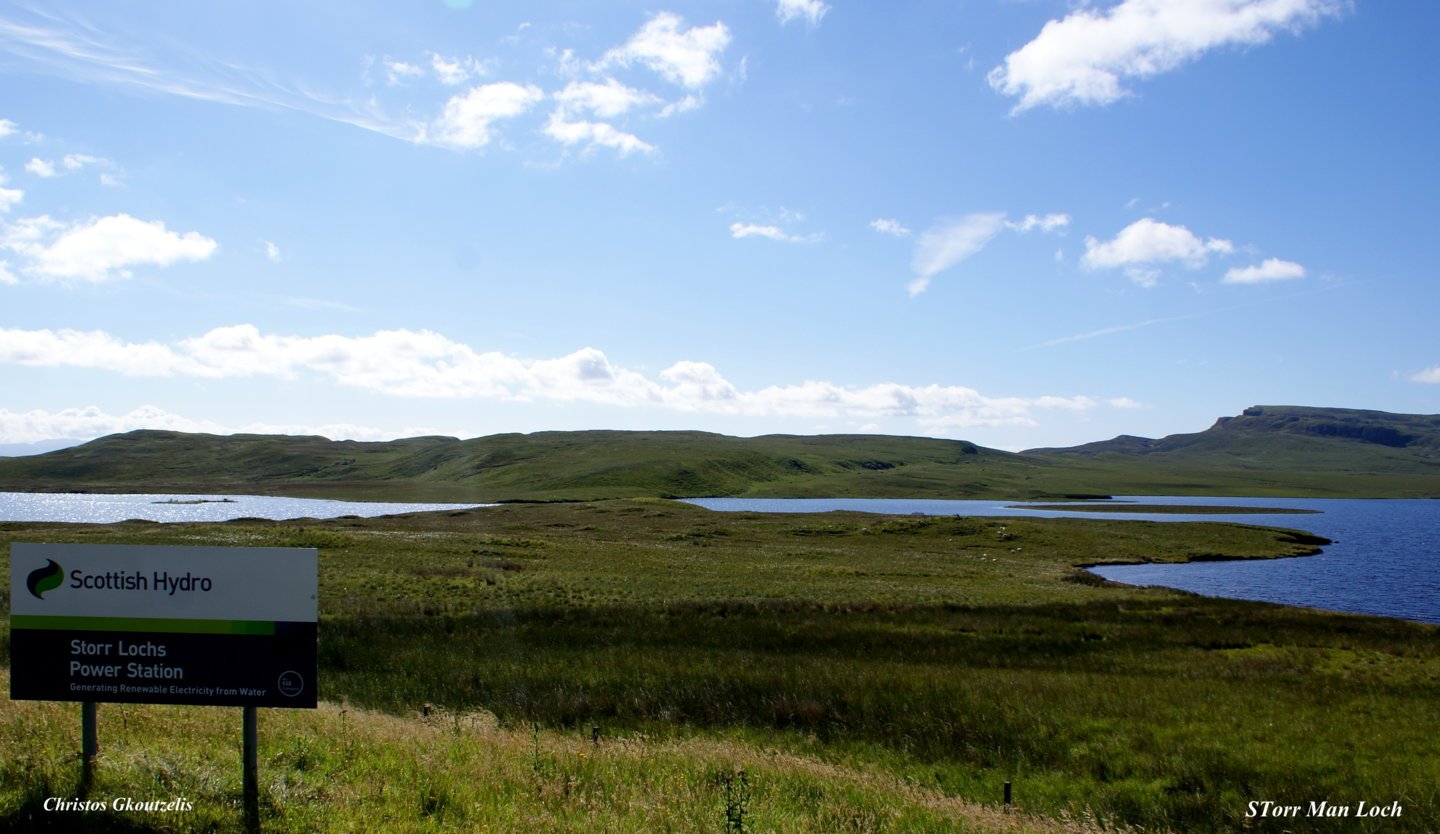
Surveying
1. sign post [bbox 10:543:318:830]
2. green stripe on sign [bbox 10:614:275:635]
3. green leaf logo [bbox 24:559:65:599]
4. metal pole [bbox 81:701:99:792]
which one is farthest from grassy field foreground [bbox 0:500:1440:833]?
green leaf logo [bbox 24:559:65:599]

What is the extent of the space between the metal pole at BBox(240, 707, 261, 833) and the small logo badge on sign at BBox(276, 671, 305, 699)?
1.19 feet

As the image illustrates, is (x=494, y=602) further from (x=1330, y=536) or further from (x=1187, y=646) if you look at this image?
(x=1330, y=536)

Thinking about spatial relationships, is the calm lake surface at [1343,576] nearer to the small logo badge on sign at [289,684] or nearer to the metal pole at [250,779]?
the small logo badge on sign at [289,684]

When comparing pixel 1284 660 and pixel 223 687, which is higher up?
pixel 223 687

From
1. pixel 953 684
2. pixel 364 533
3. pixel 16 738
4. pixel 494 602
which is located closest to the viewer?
pixel 16 738

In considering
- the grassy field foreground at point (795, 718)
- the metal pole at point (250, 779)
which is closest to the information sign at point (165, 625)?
the metal pole at point (250, 779)

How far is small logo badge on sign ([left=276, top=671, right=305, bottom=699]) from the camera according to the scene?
8.12 metres

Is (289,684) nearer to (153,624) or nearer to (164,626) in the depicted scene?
(164,626)

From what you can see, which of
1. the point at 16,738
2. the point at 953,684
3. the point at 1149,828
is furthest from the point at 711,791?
the point at 953,684

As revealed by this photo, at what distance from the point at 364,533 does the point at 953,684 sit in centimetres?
6235

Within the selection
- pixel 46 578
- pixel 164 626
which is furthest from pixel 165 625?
pixel 46 578

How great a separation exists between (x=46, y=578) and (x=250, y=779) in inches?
121

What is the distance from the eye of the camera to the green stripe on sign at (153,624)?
27.0ft

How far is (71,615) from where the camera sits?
324 inches
